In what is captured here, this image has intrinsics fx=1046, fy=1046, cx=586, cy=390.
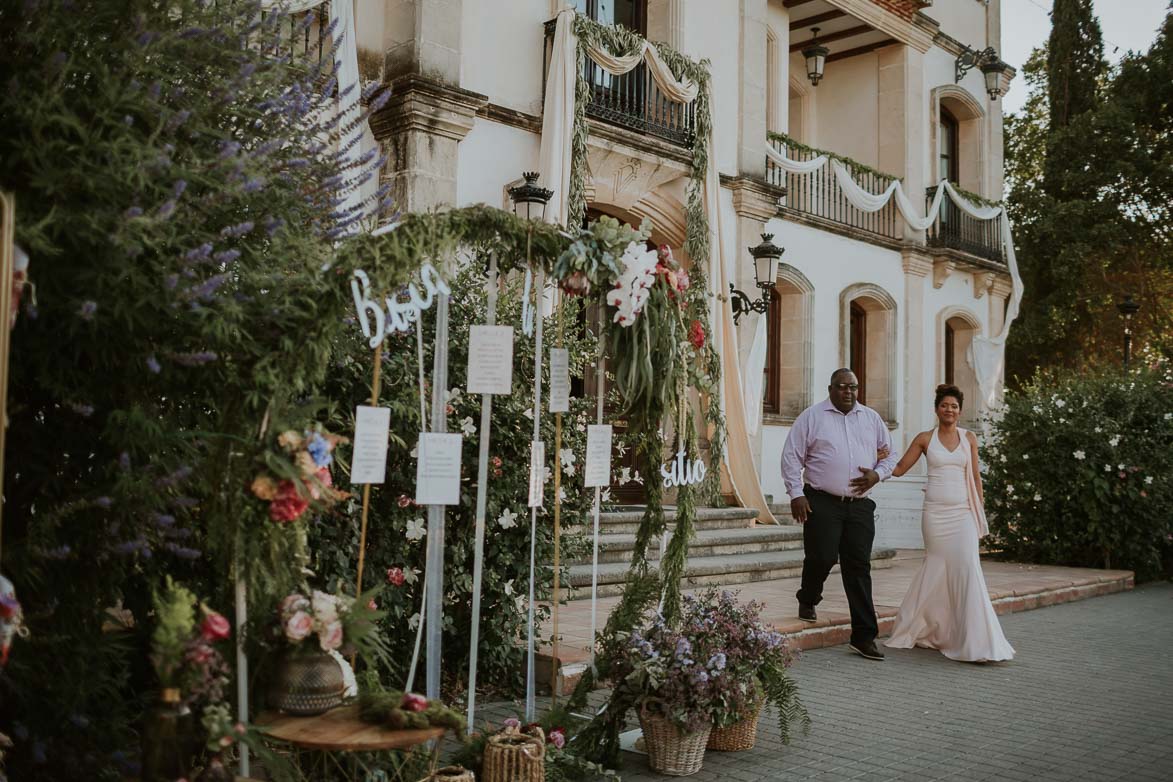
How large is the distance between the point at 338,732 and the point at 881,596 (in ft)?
24.4

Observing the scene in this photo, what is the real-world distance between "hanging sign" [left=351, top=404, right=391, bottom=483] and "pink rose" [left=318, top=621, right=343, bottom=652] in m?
0.54

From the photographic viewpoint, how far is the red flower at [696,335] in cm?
492

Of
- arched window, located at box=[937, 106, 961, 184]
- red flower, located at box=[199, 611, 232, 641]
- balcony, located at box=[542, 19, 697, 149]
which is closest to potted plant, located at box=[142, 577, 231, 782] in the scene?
red flower, located at box=[199, 611, 232, 641]

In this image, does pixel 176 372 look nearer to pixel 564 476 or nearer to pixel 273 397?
pixel 273 397

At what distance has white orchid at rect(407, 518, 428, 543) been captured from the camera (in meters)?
5.57

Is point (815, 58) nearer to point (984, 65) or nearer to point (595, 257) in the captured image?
point (984, 65)

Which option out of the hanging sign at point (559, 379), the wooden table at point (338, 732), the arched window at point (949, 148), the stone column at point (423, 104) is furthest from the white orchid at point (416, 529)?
the arched window at point (949, 148)

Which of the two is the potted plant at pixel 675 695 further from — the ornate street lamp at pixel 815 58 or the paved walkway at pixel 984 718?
the ornate street lamp at pixel 815 58

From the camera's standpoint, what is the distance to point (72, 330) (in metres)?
3.39

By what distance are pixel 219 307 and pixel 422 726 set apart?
1656 mm

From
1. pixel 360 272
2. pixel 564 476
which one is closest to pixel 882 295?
pixel 564 476

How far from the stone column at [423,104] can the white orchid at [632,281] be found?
5955 millimetres

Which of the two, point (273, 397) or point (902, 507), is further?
point (902, 507)

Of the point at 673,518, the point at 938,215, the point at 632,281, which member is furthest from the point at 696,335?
the point at 938,215
